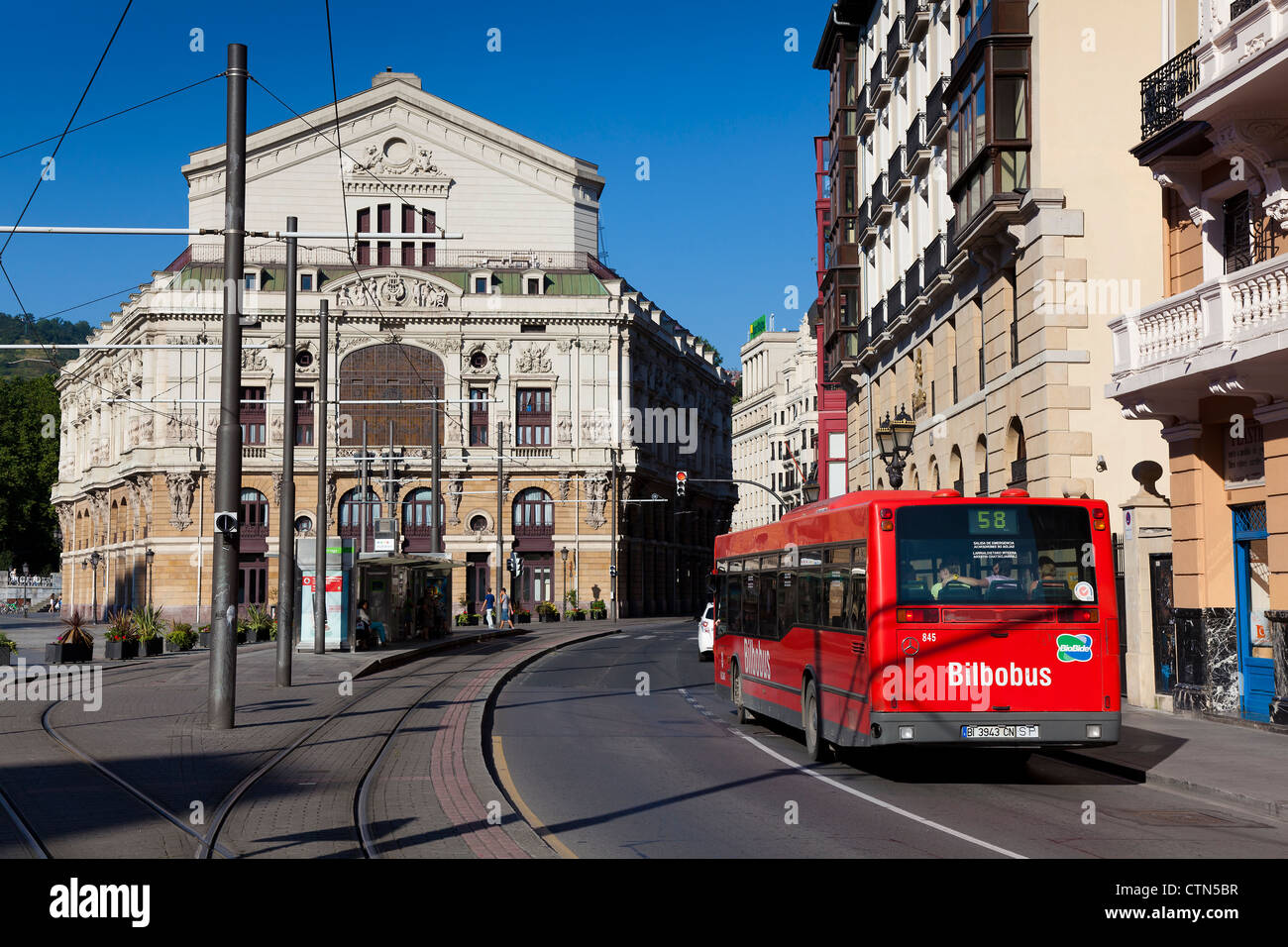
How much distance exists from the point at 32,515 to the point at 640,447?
57.9m

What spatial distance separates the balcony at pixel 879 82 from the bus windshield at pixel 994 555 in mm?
28090

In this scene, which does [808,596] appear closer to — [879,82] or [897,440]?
[897,440]

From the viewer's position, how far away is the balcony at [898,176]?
3744 centimetres

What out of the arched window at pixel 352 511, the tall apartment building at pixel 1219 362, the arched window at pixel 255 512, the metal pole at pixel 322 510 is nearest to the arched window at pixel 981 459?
the tall apartment building at pixel 1219 362

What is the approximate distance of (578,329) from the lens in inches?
3157

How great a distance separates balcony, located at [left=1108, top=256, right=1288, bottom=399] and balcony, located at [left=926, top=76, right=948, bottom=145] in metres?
12.6

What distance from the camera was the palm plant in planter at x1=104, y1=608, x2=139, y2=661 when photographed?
34406 mm

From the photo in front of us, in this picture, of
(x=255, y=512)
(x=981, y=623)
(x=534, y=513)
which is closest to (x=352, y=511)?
(x=255, y=512)

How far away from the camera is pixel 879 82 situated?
41406mm

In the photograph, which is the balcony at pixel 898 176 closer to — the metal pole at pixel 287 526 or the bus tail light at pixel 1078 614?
the metal pole at pixel 287 526

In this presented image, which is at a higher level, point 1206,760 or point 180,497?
point 180,497

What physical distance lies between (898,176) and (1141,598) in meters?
19.1

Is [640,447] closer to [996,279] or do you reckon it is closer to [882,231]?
[882,231]

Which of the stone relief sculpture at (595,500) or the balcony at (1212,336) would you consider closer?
the balcony at (1212,336)
